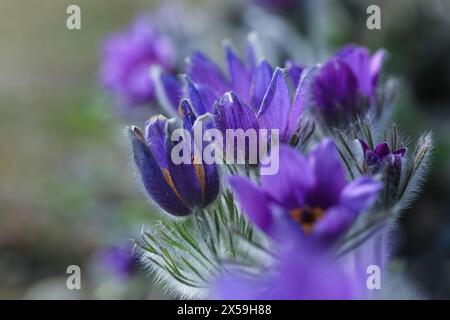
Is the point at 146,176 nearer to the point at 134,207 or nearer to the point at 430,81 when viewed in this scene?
the point at 134,207

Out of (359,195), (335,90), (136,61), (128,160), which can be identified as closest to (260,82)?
(335,90)

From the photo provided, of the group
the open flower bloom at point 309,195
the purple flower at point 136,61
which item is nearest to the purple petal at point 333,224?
the open flower bloom at point 309,195

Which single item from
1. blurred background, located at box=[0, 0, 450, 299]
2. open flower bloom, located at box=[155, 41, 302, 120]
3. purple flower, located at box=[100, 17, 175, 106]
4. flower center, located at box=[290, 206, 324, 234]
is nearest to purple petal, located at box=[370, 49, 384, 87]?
open flower bloom, located at box=[155, 41, 302, 120]

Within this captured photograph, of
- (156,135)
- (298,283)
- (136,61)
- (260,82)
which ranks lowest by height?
(298,283)

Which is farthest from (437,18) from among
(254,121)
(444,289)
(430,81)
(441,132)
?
(254,121)

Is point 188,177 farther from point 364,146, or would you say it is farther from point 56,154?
point 56,154

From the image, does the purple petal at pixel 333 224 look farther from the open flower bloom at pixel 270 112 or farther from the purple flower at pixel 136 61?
the purple flower at pixel 136 61

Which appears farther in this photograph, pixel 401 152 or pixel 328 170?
pixel 401 152

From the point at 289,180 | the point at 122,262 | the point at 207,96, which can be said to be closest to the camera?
the point at 289,180
